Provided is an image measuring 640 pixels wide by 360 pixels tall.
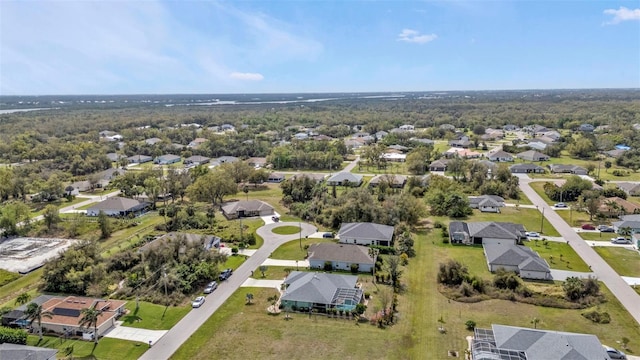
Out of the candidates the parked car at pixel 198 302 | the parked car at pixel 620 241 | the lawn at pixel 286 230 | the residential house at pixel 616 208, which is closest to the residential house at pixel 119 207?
the lawn at pixel 286 230

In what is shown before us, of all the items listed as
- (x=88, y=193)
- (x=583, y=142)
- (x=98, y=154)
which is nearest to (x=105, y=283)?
(x=88, y=193)

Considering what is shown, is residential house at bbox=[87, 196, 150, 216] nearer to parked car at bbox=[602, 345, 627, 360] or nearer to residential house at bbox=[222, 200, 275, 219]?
residential house at bbox=[222, 200, 275, 219]

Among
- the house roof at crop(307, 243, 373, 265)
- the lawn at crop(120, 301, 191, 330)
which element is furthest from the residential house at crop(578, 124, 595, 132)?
the lawn at crop(120, 301, 191, 330)

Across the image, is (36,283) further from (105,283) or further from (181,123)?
(181,123)

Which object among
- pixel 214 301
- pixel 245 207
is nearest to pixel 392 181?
pixel 245 207

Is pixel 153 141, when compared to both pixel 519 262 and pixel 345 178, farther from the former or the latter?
pixel 519 262

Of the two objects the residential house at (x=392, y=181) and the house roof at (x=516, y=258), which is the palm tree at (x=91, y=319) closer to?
the house roof at (x=516, y=258)
